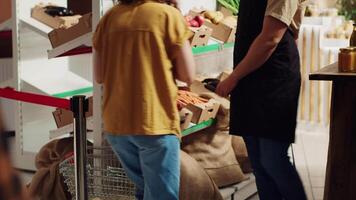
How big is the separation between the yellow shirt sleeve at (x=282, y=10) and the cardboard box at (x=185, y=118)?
100cm

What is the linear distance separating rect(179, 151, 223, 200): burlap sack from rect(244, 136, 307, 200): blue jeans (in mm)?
491

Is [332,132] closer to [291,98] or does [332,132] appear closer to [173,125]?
[291,98]

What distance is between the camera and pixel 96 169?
318 centimetres

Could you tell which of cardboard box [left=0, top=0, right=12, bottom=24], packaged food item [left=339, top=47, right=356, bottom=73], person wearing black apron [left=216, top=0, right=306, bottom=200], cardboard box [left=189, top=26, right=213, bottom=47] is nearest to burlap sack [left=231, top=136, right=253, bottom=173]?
cardboard box [left=189, top=26, right=213, bottom=47]

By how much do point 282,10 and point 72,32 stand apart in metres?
1.34

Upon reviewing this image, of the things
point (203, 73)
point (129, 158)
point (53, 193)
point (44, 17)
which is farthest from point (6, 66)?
point (129, 158)

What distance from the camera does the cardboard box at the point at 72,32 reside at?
3242 mm

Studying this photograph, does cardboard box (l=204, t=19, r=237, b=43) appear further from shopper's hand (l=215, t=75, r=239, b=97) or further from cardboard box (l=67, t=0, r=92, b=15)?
shopper's hand (l=215, t=75, r=239, b=97)

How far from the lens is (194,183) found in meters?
3.27

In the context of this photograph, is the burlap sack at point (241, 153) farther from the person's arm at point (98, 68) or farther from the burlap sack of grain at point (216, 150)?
the person's arm at point (98, 68)

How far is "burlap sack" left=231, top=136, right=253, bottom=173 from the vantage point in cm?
405

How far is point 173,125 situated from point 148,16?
0.45 meters

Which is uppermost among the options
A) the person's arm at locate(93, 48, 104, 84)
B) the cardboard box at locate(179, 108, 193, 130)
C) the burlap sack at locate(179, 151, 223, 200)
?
the person's arm at locate(93, 48, 104, 84)

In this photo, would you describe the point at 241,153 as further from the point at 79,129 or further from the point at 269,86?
the point at 79,129
